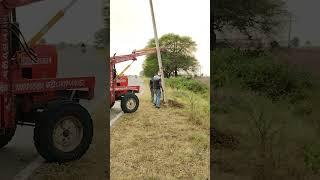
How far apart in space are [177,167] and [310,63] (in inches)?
438

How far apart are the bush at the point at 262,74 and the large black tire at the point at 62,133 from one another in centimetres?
417

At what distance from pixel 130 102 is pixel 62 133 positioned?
4236 mm

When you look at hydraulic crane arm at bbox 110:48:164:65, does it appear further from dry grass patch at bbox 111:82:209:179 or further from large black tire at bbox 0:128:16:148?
large black tire at bbox 0:128:16:148

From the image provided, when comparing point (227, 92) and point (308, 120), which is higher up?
point (227, 92)

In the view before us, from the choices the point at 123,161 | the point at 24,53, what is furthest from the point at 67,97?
the point at 123,161

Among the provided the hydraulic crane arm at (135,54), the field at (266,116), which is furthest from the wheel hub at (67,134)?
the field at (266,116)

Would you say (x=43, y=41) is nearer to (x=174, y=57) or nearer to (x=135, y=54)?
(x=135, y=54)

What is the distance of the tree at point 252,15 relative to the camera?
1603 centimetres

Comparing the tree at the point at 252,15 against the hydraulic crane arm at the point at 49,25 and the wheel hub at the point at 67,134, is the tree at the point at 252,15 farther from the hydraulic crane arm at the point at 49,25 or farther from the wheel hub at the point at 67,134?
the wheel hub at the point at 67,134

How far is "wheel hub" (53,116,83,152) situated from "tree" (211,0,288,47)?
9.21 metres

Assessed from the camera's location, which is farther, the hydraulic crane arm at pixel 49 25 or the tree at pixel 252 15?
the tree at pixel 252 15

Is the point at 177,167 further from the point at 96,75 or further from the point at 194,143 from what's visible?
the point at 96,75

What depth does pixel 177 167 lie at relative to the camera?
6.79 metres

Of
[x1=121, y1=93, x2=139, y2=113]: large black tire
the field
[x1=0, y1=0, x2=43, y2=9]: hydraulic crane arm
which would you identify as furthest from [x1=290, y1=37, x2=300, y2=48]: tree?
[x1=0, y1=0, x2=43, y2=9]: hydraulic crane arm
